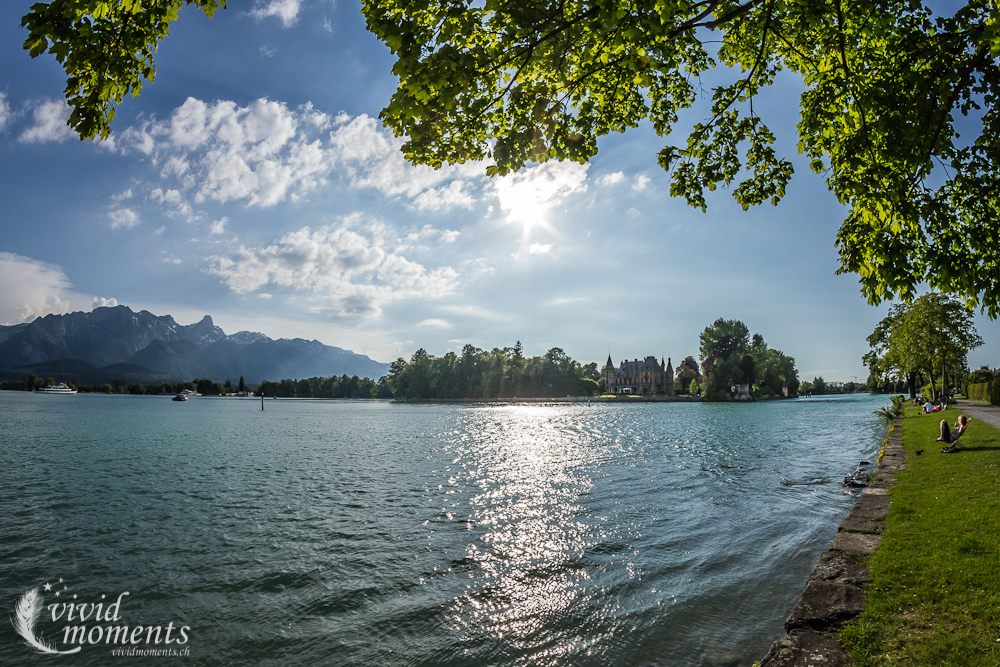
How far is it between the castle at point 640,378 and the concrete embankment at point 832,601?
580 feet

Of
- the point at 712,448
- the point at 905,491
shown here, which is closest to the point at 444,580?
the point at 905,491

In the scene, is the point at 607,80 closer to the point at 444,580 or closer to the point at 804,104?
the point at 804,104

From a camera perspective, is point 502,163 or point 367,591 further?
point 367,591

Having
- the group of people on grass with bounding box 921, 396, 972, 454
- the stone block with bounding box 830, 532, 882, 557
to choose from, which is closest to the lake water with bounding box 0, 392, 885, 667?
the stone block with bounding box 830, 532, 882, 557

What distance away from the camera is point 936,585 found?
20.7ft

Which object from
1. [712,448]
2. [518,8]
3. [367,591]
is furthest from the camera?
[712,448]

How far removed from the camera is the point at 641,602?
8109mm

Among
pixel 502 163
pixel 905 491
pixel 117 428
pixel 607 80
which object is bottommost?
pixel 117 428

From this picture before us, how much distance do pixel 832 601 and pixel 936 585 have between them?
1366 mm

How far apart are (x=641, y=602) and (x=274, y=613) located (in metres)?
6.34

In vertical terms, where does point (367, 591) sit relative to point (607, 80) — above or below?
below
